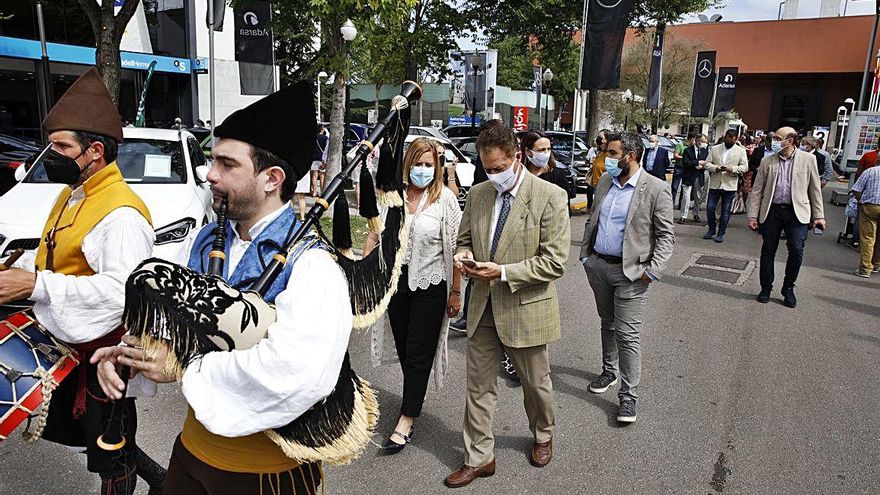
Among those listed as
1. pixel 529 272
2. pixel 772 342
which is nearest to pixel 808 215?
pixel 772 342

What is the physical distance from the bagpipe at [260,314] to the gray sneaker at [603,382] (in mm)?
3015

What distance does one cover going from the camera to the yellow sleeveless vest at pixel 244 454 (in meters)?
1.83

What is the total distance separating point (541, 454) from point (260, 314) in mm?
2635

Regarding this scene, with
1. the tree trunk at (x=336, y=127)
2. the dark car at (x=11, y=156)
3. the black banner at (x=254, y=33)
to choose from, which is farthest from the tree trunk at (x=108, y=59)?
the dark car at (x=11, y=156)

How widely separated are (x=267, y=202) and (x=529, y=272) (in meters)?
1.90

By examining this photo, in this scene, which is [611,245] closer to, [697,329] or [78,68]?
[697,329]

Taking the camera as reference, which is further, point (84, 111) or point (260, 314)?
point (84, 111)

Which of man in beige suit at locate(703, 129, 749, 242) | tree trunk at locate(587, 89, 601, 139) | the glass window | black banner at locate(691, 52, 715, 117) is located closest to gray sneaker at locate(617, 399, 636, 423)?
the glass window

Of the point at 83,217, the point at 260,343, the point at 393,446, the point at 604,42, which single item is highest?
the point at 604,42

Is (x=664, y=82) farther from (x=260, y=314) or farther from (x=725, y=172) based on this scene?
(x=260, y=314)

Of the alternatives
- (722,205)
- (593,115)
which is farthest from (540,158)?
(593,115)

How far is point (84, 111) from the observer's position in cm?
261

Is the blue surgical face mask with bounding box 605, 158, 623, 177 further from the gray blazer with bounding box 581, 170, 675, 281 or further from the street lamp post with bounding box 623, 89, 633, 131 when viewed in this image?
the street lamp post with bounding box 623, 89, 633, 131

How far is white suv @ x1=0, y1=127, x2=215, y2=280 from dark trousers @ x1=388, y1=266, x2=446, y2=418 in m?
2.02
